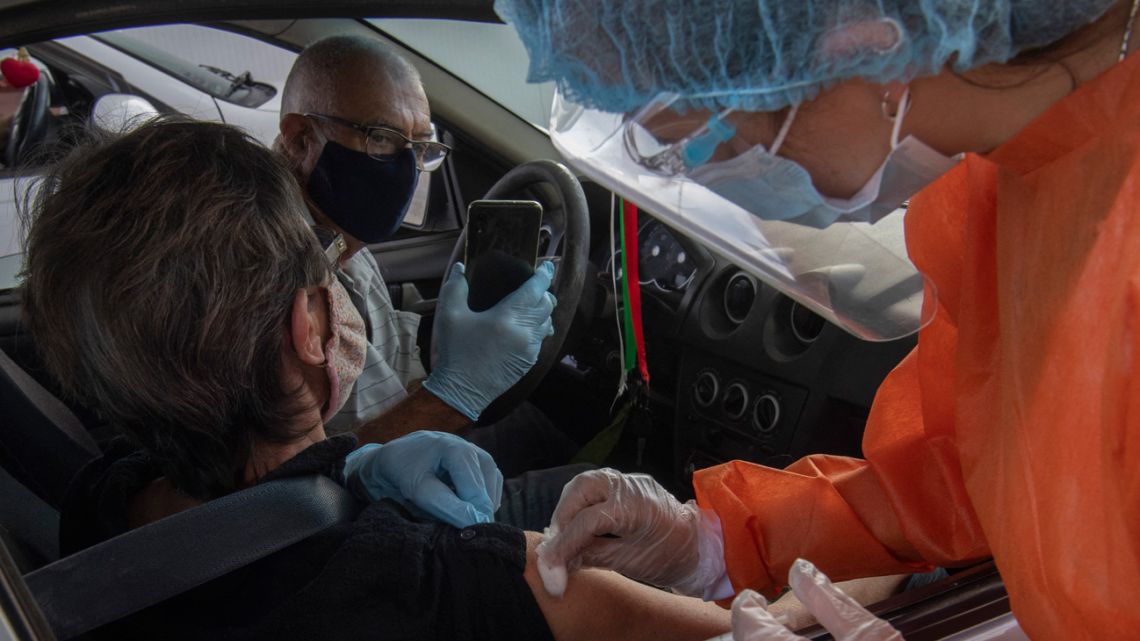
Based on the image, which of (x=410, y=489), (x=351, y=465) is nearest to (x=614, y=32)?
(x=410, y=489)

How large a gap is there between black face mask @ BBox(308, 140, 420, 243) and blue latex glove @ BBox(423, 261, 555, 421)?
27 centimetres

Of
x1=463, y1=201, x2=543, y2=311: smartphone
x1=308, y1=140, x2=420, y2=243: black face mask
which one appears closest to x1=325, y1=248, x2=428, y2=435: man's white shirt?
x1=308, y1=140, x2=420, y2=243: black face mask

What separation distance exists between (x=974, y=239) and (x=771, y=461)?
41.2 inches

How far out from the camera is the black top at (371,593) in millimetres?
1045

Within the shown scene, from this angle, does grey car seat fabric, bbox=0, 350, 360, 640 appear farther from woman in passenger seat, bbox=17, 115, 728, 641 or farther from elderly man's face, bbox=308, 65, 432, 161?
elderly man's face, bbox=308, 65, 432, 161

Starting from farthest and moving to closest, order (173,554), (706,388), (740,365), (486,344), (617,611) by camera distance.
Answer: (706,388) → (740,365) → (486,344) → (617,611) → (173,554)

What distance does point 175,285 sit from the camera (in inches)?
41.3

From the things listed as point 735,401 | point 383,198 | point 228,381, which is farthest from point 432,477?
point 735,401

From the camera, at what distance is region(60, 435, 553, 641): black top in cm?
104

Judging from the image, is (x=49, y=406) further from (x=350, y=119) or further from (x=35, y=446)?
(x=350, y=119)

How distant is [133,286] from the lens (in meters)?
1.04

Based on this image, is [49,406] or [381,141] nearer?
[49,406]

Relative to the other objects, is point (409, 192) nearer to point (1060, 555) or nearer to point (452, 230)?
point (452, 230)

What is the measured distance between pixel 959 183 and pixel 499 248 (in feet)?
3.86
